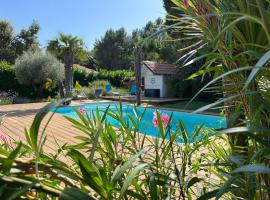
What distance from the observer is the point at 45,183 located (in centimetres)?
62

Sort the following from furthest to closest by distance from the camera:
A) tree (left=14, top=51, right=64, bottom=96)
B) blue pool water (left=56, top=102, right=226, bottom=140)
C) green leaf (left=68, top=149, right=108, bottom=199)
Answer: tree (left=14, top=51, right=64, bottom=96), blue pool water (left=56, top=102, right=226, bottom=140), green leaf (left=68, top=149, right=108, bottom=199)

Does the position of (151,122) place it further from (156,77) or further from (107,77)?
(107,77)

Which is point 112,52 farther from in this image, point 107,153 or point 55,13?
point 107,153

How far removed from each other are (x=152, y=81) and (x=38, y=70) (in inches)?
297

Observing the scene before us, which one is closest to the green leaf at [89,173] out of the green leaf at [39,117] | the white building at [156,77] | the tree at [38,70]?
the green leaf at [39,117]

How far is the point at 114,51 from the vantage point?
4419 centimetres

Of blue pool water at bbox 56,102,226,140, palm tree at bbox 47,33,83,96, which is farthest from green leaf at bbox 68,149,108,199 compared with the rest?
palm tree at bbox 47,33,83,96

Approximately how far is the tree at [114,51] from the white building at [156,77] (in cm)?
2045

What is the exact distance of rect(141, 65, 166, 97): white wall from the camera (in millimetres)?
21516

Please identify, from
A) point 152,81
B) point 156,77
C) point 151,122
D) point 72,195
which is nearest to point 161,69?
point 156,77

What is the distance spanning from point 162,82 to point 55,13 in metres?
19.1

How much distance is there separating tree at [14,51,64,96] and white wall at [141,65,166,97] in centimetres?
584

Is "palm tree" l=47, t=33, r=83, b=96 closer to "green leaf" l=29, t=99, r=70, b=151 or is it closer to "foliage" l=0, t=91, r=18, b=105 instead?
"foliage" l=0, t=91, r=18, b=105

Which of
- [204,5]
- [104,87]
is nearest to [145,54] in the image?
[104,87]
